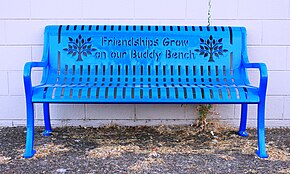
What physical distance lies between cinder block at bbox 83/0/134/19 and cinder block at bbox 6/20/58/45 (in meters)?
0.32

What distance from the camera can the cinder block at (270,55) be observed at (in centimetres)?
390

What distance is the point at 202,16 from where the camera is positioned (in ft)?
12.7

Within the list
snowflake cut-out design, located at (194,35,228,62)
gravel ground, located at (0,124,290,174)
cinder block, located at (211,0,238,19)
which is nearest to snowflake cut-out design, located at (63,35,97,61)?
gravel ground, located at (0,124,290,174)

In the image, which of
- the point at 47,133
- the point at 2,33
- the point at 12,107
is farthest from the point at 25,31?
the point at 47,133

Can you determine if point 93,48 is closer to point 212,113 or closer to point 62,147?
point 62,147

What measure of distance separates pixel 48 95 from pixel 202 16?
164 centimetres

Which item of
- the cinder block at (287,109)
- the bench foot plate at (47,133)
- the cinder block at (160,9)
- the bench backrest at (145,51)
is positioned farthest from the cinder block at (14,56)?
the cinder block at (287,109)

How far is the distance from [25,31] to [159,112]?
1.44 meters

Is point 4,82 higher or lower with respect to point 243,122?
higher

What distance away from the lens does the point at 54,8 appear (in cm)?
381

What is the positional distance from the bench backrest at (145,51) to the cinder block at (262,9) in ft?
0.95

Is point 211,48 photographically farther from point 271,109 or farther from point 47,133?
point 47,133

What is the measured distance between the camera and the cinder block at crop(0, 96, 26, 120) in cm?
397

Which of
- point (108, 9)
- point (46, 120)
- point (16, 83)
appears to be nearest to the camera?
point (46, 120)
